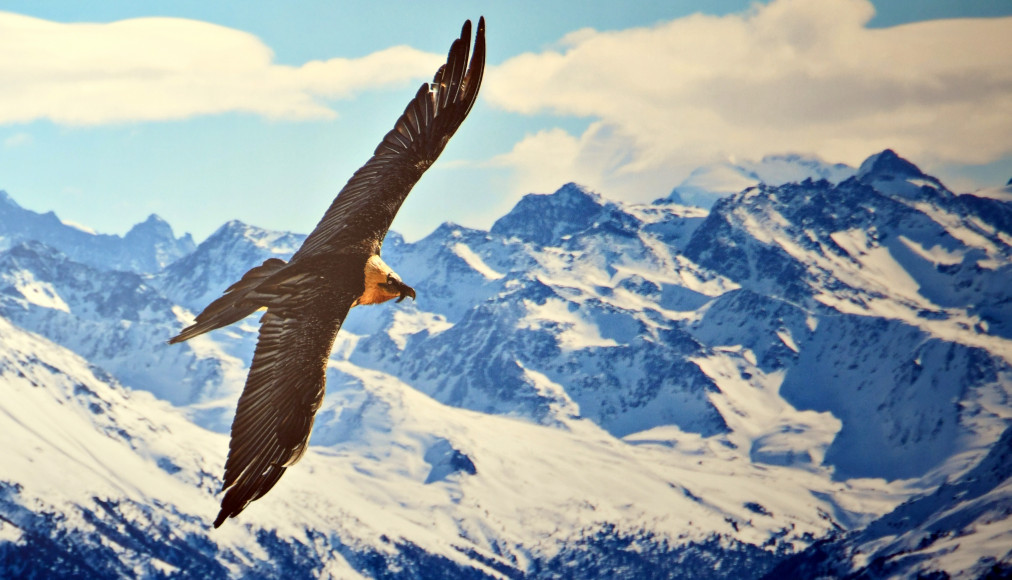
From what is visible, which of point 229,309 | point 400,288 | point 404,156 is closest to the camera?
point 229,309

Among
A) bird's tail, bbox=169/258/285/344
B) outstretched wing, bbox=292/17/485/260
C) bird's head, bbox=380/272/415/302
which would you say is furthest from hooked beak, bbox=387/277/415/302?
bird's tail, bbox=169/258/285/344

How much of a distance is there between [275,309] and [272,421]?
2235mm

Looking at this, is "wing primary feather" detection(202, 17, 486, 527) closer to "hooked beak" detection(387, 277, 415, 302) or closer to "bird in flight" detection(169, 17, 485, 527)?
"bird in flight" detection(169, 17, 485, 527)

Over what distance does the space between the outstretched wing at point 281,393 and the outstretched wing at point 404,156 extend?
8.14 ft

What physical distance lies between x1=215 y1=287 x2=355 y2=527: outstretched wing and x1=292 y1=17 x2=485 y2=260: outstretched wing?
8.14ft

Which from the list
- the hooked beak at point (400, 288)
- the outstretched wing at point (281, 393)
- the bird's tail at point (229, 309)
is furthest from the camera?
the hooked beak at point (400, 288)

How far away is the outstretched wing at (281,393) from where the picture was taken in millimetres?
19969

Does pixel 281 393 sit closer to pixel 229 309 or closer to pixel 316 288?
pixel 229 309

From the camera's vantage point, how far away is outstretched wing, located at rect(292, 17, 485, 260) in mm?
25797

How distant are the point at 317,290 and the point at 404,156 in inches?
234

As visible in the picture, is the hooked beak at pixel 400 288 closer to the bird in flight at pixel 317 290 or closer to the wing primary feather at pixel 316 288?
the bird in flight at pixel 317 290

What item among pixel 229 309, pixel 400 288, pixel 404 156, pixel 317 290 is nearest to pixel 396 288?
pixel 400 288

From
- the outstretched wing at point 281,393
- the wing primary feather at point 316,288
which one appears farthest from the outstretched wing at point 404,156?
the outstretched wing at point 281,393

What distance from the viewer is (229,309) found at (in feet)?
71.4
